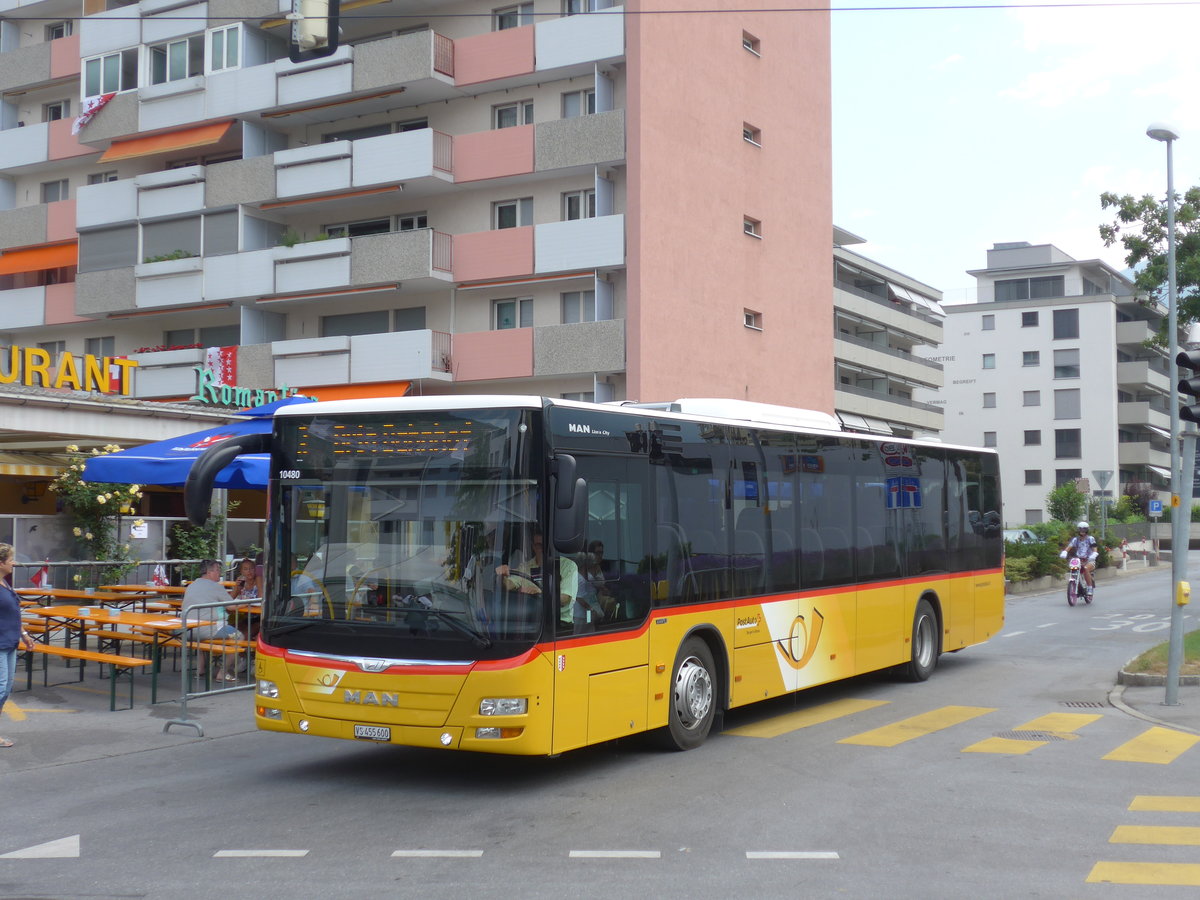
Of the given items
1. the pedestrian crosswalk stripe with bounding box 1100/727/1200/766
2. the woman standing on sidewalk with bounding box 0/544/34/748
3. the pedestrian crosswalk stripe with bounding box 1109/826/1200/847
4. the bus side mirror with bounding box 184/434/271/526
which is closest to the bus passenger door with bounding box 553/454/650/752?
the bus side mirror with bounding box 184/434/271/526

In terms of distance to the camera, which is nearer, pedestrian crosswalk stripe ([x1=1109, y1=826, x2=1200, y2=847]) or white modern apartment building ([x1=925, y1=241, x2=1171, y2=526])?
pedestrian crosswalk stripe ([x1=1109, y1=826, x2=1200, y2=847])

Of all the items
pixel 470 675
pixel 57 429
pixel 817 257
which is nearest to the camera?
pixel 470 675

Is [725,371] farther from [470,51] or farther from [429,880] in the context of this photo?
[429,880]

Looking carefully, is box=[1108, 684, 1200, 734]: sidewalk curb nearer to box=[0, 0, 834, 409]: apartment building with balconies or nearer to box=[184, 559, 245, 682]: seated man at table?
box=[184, 559, 245, 682]: seated man at table

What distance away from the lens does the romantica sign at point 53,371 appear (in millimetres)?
24891

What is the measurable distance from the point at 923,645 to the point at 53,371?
1881cm

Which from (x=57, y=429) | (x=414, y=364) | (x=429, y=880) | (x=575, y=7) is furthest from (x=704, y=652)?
(x=575, y=7)

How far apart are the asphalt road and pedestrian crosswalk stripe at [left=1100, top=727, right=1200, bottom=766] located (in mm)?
39

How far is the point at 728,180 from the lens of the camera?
36.9 meters

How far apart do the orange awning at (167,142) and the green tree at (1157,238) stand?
2489 centimetres

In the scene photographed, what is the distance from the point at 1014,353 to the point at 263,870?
3397 inches

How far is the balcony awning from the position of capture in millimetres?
20656

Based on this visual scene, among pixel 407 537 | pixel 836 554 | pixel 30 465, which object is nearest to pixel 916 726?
pixel 836 554

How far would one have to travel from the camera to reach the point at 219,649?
45.5 ft
